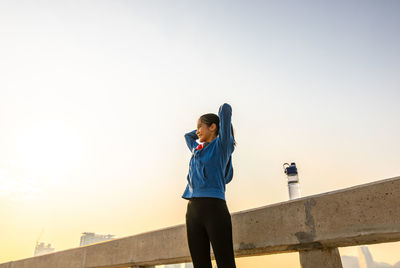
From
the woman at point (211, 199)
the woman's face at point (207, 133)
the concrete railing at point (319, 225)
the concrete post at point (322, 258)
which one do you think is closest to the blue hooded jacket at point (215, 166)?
the woman at point (211, 199)

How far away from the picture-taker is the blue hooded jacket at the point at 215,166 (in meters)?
2.38

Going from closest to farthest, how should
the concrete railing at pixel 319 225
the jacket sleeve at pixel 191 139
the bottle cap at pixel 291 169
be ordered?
the concrete railing at pixel 319 225
the jacket sleeve at pixel 191 139
the bottle cap at pixel 291 169

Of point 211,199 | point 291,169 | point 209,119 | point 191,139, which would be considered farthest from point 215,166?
point 291,169

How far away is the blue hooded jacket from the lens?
2.38 m

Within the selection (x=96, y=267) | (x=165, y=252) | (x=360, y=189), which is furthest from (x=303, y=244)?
(x=96, y=267)

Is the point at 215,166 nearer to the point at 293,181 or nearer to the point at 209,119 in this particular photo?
the point at 209,119

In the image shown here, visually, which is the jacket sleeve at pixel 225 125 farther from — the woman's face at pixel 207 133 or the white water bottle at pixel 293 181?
the white water bottle at pixel 293 181

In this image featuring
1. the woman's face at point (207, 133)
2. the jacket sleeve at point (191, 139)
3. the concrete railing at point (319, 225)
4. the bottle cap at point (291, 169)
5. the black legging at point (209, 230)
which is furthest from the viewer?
the bottle cap at point (291, 169)

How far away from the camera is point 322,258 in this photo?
7.68 ft

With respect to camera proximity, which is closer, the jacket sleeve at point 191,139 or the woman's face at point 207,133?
the woman's face at point 207,133

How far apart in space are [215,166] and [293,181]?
1174mm

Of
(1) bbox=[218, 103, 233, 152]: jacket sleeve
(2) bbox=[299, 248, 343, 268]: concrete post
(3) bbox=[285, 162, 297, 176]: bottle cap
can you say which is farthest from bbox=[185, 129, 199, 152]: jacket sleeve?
(2) bbox=[299, 248, 343, 268]: concrete post

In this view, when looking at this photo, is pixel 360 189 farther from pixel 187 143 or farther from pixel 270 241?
pixel 187 143

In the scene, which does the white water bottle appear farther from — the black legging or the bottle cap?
the black legging
